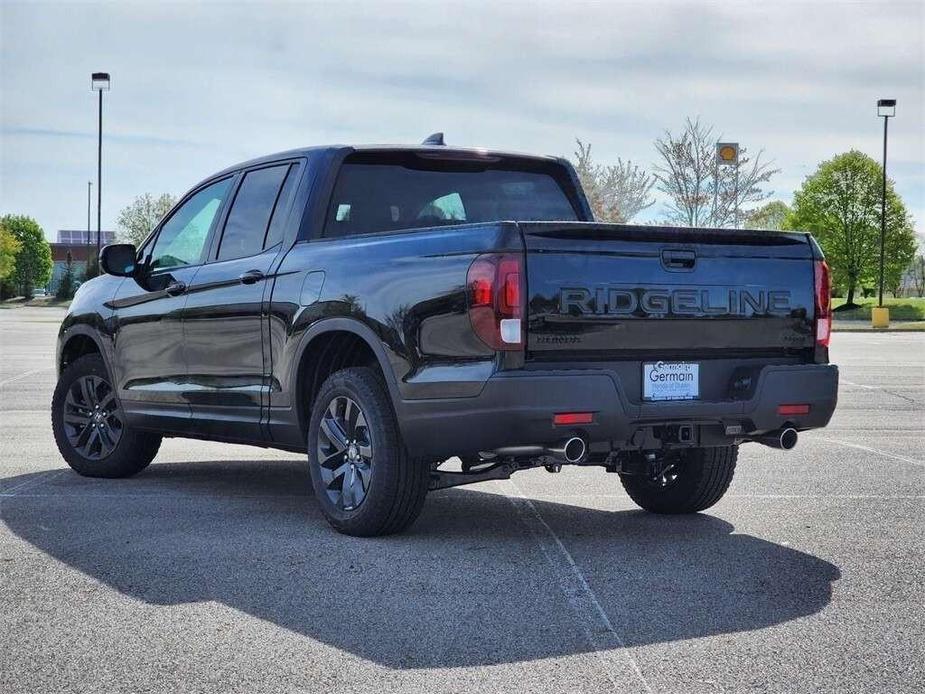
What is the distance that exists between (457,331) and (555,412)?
0.55 metres

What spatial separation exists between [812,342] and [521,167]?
211 centimetres

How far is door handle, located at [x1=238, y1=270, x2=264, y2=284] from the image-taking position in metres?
7.70

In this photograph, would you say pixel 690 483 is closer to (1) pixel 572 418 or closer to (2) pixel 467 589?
(1) pixel 572 418

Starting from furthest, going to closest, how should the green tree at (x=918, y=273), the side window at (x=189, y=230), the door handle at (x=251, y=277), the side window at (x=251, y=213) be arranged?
the green tree at (x=918, y=273), the side window at (x=189, y=230), the side window at (x=251, y=213), the door handle at (x=251, y=277)

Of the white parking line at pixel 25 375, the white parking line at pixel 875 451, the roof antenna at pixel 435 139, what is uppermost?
the roof antenna at pixel 435 139

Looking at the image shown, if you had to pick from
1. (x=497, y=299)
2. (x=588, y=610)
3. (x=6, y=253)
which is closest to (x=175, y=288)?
(x=497, y=299)

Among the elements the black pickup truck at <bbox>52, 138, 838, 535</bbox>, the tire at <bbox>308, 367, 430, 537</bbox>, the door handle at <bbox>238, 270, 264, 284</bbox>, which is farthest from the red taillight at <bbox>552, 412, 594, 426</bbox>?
the door handle at <bbox>238, 270, 264, 284</bbox>

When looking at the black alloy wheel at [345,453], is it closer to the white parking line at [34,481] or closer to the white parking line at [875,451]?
the white parking line at [34,481]

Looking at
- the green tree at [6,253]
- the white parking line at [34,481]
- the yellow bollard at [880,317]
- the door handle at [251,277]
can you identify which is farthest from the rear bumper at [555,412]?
the green tree at [6,253]

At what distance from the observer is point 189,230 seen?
28.9ft

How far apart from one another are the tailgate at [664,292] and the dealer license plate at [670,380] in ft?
0.18

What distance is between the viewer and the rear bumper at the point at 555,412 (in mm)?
6180

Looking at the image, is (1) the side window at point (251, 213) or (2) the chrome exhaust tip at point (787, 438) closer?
(2) the chrome exhaust tip at point (787, 438)

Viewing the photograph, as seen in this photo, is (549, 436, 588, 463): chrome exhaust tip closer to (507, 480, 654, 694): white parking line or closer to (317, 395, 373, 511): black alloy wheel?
(507, 480, 654, 694): white parking line
